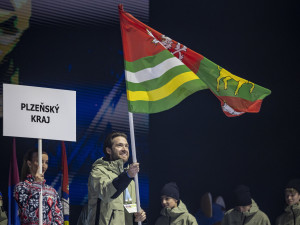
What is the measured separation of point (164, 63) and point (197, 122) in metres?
3.03

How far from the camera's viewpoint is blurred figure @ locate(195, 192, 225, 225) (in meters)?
9.16

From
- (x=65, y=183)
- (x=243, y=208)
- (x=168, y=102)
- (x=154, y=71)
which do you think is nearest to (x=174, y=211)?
(x=243, y=208)

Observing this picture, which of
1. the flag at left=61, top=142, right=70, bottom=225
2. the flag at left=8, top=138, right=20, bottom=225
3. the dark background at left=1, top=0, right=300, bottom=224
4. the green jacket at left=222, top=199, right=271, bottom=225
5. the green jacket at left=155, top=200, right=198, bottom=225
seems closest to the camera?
the flag at left=8, top=138, right=20, bottom=225

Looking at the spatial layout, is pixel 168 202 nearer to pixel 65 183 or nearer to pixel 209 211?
→ pixel 209 211

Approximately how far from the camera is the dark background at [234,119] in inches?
359

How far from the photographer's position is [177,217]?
27.4ft

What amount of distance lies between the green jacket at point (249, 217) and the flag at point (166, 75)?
2.56 metres

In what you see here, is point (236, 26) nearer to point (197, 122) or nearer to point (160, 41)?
point (197, 122)

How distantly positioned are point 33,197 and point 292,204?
347 cm

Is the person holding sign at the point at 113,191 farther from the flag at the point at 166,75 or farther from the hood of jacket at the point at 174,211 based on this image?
the hood of jacket at the point at 174,211

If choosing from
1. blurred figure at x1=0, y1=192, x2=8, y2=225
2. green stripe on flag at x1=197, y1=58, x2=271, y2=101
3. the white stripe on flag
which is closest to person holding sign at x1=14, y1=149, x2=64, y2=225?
blurred figure at x1=0, y1=192, x2=8, y2=225

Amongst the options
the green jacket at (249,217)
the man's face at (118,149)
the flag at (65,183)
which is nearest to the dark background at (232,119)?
the green jacket at (249,217)

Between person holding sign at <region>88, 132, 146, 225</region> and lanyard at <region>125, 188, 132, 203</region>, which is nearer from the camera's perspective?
person holding sign at <region>88, 132, 146, 225</region>

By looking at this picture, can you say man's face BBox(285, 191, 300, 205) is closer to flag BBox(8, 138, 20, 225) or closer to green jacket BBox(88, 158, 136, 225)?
green jacket BBox(88, 158, 136, 225)
